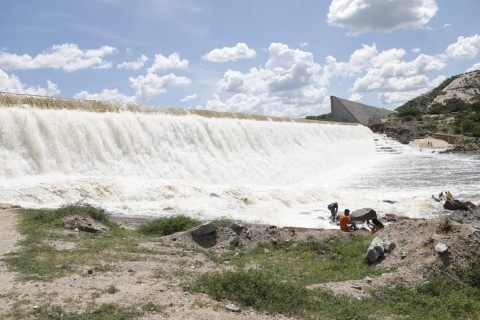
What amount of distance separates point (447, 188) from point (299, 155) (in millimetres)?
13562

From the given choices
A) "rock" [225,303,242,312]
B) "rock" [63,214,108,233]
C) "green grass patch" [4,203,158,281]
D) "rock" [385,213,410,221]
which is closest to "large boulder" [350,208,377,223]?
"rock" [385,213,410,221]

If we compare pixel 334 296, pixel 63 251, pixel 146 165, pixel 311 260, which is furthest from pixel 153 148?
pixel 334 296

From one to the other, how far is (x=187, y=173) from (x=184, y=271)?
15.4m

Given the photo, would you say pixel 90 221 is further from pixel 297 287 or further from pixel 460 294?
pixel 460 294

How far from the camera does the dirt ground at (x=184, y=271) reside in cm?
639

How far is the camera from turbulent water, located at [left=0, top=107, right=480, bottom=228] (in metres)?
16.6

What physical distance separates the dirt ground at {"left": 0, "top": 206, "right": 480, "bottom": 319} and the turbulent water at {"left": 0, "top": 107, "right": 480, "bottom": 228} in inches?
174

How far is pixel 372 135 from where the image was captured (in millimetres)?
58812

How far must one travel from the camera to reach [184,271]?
839cm

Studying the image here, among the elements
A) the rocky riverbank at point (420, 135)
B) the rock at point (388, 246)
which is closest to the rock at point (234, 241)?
the rock at point (388, 246)

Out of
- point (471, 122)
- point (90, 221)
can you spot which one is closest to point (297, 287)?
point (90, 221)

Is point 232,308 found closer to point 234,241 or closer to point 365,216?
point 234,241

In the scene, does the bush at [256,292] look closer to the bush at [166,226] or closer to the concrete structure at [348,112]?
the bush at [166,226]

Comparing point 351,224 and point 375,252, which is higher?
point 375,252
